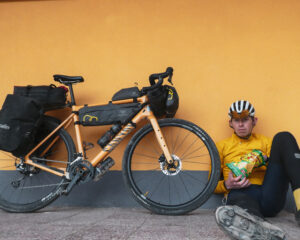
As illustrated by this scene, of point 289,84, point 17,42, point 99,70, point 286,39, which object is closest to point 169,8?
point 99,70

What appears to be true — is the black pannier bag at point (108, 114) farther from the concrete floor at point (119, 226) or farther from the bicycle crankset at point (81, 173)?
the concrete floor at point (119, 226)

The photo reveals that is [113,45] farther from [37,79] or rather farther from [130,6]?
[37,79]

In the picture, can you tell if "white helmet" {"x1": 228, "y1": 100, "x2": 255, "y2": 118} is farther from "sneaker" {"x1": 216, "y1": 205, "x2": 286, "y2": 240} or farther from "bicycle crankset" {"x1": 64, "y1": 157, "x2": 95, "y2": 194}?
"bicycle crankset" {"x1": 64, "y1": 157, "x2": 95, "y2": 194}

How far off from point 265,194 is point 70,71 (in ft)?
6.34

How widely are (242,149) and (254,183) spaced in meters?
0.26

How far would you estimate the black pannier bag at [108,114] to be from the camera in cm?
220

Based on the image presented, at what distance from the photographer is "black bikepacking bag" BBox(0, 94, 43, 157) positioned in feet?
7.22

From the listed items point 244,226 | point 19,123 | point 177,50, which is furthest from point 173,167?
point 19,123

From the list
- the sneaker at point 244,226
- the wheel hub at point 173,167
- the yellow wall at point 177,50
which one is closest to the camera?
the sneaker at point 244,226

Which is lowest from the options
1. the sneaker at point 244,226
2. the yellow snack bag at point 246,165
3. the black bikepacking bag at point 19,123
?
the sneaker at point 244,226

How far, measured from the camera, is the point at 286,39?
2.51m

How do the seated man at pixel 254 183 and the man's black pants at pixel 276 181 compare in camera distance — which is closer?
the seated man at pixel 254 183

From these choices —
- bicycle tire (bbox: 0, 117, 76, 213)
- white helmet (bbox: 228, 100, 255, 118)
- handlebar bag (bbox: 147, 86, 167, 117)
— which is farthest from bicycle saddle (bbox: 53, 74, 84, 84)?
white helmet (bbox: 228, 100, 255, 118)

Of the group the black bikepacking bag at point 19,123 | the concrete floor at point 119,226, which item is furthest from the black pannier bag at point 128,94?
the concrete floor at point 119,226
